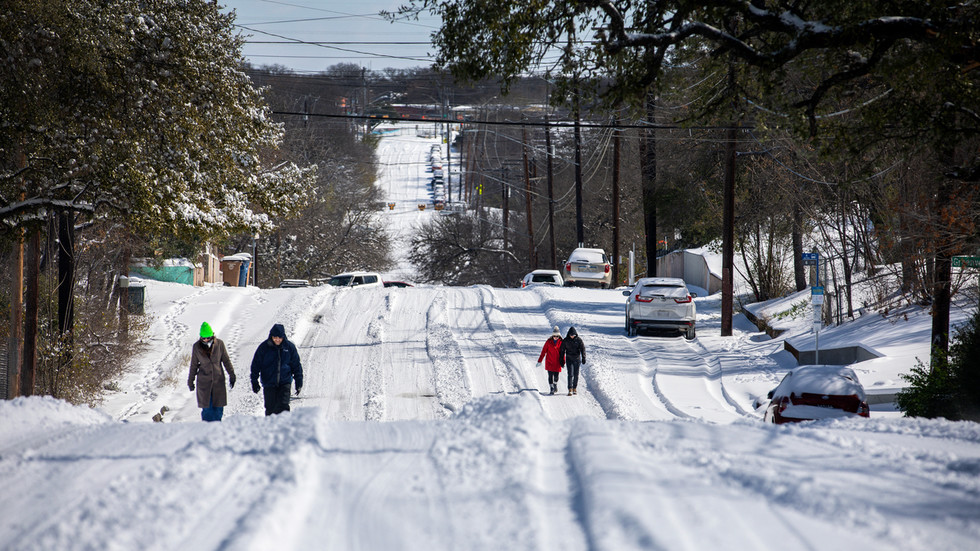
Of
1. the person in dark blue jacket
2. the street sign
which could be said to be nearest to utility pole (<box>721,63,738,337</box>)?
the street sign

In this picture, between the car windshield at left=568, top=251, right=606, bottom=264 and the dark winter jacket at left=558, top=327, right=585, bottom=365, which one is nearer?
the dark winter jacket at left=558, top=327, right=585, bottom=365

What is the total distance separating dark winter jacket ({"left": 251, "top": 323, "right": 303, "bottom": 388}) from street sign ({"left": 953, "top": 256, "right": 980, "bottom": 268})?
34.9 feet

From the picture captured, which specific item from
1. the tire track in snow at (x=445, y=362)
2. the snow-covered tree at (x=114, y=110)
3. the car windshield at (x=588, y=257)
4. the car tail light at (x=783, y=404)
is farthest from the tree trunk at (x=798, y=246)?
the snow-covered tree at (x=114, y=110)

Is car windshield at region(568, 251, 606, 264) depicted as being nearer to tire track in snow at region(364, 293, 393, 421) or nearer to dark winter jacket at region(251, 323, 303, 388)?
tire track in snow at region(364, 293, 393, 421)

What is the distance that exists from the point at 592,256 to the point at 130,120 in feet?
93.2

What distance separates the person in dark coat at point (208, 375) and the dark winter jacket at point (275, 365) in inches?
20.0

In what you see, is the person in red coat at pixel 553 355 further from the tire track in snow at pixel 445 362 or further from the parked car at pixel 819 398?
the parked car at pixel 819 398

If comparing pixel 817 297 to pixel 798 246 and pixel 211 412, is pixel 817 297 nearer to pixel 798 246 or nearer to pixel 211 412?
pixel 211 412

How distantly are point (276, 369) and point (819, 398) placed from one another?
7958 mm

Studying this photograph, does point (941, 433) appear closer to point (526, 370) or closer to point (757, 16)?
point (757, 16)

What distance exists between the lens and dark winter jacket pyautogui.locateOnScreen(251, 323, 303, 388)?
1138cm

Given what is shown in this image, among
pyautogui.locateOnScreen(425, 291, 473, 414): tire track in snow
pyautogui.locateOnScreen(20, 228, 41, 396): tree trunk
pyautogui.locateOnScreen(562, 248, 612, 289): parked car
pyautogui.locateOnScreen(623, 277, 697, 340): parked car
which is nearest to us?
pyautogui.locateOnScreen(20, 228, 41, 396): tree trunk

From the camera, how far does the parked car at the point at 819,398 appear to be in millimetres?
12180

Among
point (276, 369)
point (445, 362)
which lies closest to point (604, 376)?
point (445, 362)
